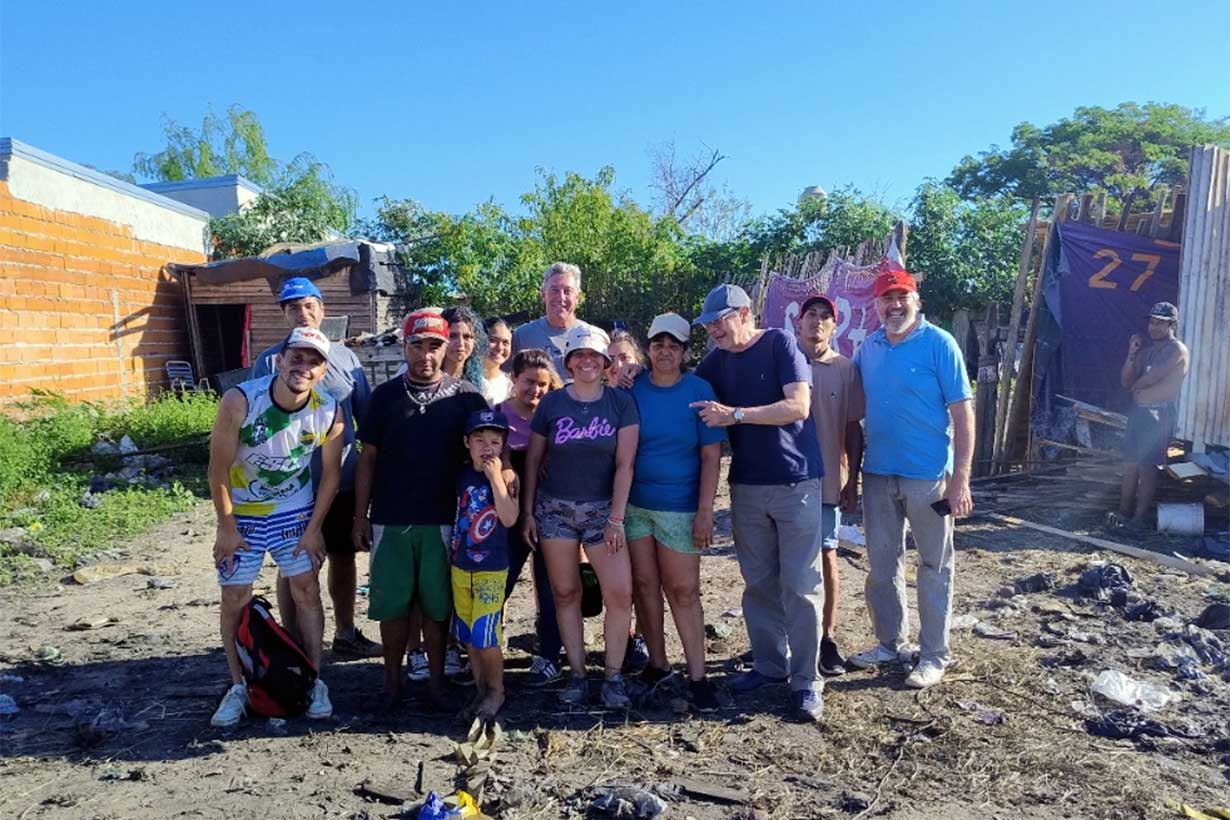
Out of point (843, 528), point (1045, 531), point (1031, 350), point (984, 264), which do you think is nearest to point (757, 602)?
point (843, 528)

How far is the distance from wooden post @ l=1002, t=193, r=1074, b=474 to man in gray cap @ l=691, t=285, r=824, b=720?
5.92 m

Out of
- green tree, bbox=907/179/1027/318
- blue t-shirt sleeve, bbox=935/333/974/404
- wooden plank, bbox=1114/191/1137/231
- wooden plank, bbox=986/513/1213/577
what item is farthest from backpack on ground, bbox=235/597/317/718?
green tree, bbox=907/179/1027/318

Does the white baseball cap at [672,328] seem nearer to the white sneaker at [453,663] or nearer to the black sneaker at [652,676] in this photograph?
the black sneaker at [652,676]

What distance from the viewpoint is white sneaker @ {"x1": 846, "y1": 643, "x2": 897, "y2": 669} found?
4391 mm

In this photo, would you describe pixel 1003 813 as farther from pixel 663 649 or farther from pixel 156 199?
pixel 156 199

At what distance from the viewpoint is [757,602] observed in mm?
4211

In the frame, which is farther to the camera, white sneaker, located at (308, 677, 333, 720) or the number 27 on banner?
the number 27 on banner

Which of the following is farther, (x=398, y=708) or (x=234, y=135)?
(x=234, y=135)

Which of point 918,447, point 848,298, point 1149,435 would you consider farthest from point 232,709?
point 1149,435

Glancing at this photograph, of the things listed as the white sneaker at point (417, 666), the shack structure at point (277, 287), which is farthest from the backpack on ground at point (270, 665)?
the shack structure at point (277, 287)

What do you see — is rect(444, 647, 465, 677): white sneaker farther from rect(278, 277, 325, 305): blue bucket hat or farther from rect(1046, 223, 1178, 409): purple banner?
rect(1046, 223, 1178, 409): purple banner

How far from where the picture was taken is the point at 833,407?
4266mm

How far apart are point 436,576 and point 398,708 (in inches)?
26.5

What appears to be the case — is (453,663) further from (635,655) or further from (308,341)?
(308,341)
